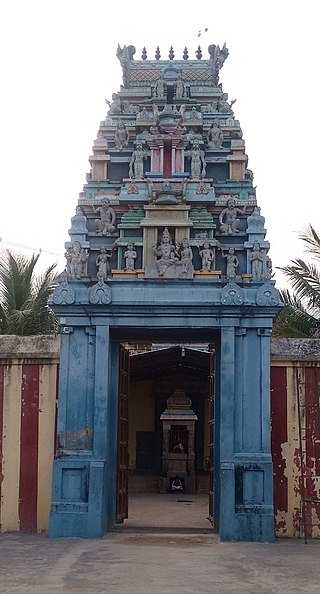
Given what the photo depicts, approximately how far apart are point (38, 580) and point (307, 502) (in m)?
5.21

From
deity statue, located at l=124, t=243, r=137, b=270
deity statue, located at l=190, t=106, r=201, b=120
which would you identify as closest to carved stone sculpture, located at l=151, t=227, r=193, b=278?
deity statue, located at l=124, t=243, r=137, b=270

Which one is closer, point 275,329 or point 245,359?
point 245,359

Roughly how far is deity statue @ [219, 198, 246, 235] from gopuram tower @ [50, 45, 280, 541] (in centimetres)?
2

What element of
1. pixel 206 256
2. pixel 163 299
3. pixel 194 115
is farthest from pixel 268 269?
pixel 194 115

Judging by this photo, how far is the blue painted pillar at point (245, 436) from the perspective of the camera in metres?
10.9

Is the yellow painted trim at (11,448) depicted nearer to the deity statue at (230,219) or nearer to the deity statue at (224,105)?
the deity statue at (230,219)

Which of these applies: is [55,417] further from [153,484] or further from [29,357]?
[153,484]

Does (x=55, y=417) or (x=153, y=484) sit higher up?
(x=55, y=417)

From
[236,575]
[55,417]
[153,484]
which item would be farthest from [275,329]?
[236,575]

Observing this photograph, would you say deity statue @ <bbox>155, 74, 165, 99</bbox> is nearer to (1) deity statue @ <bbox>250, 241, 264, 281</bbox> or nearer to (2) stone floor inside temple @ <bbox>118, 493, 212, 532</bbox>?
(1) deity statue @ <bbox>250, 241, 264, 281</bbox>

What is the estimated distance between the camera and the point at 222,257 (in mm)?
12078

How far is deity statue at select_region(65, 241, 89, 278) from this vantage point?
468 inches

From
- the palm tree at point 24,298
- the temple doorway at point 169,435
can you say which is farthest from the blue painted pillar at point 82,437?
the palm tree at point 24,298

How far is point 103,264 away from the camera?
1188cm
